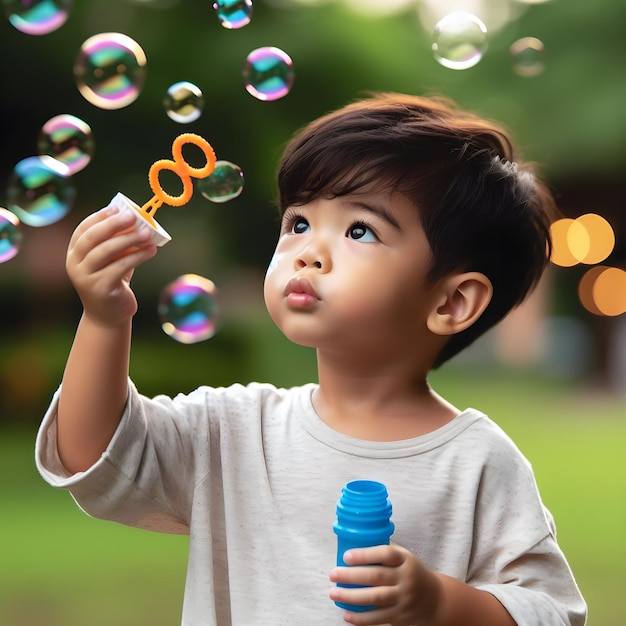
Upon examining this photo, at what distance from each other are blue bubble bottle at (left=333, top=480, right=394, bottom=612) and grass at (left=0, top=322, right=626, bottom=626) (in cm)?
236

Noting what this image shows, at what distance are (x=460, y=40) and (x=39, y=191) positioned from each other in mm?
784

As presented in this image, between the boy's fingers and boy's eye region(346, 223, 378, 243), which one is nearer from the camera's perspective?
the boy's fingers

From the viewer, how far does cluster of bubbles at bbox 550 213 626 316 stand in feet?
30.7

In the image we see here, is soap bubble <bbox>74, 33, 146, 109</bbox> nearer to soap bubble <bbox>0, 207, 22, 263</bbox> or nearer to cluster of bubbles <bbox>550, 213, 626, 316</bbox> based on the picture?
soap bubble <bbox>0, 207, 22, 263</bbox>

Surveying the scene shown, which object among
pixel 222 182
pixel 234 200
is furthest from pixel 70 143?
pixel 234 200

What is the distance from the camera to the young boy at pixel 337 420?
3.81 ft

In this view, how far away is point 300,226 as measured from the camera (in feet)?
4.19

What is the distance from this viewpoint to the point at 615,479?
5.63m

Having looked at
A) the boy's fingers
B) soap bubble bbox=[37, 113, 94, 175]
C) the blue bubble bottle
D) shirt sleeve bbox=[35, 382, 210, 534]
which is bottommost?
the boy's fingers

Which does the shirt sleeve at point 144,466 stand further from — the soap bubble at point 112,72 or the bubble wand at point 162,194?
the soap bubble at point 112,72

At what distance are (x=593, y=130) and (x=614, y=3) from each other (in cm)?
90

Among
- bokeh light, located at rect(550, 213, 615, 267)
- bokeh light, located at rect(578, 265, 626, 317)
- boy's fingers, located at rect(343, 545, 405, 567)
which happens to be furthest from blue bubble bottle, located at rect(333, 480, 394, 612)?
bokeh light, located at rect(578, 265, 626, 317)

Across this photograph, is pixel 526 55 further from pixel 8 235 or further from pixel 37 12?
pixel 8 235

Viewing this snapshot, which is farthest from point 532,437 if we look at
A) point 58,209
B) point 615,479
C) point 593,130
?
point 58,209
